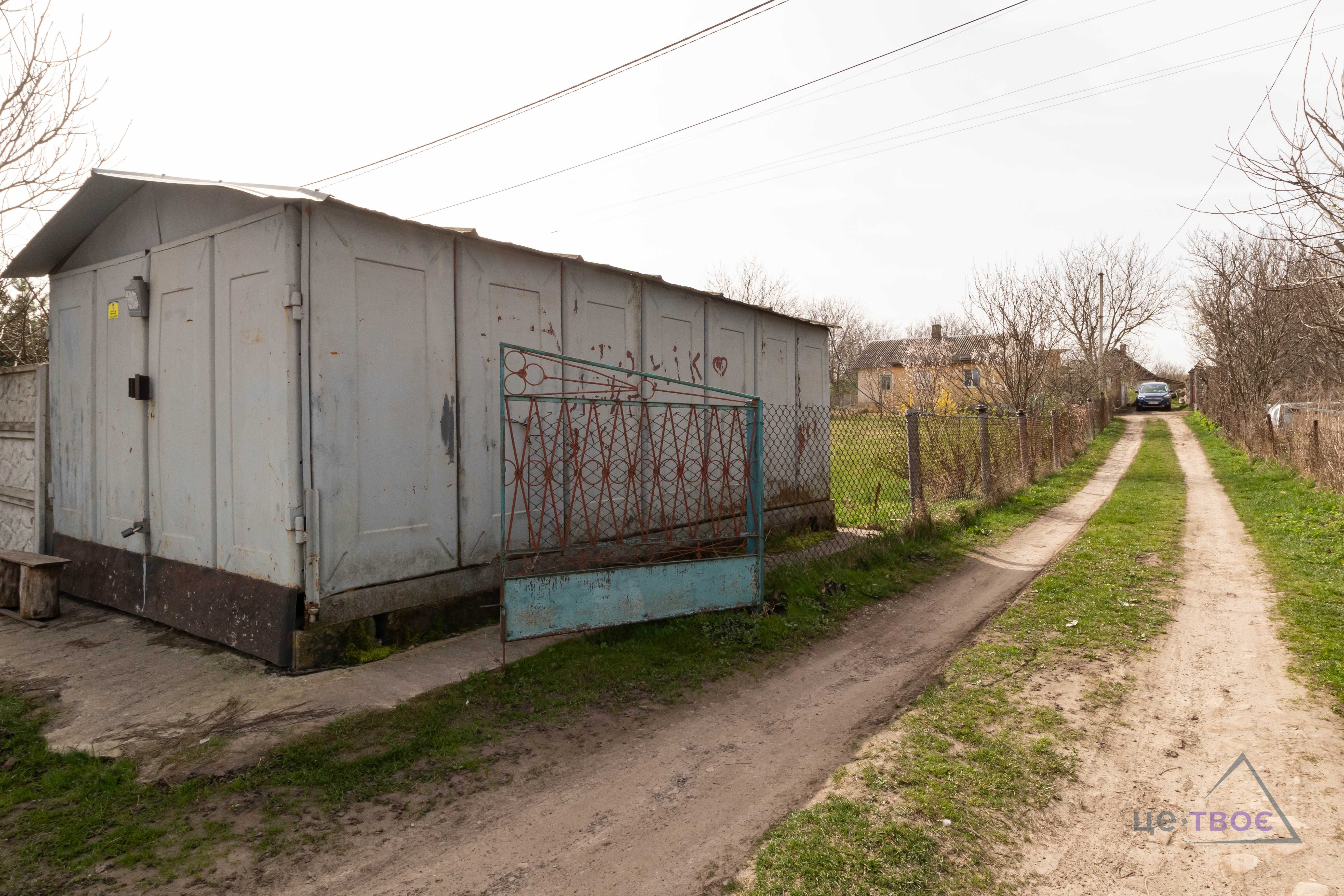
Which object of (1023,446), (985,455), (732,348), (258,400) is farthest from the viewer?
(1023,446)

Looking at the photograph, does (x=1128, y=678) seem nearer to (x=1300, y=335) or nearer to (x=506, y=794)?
(x=506, y=794)

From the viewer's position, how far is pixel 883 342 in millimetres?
55625

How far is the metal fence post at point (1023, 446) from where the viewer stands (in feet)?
43.3

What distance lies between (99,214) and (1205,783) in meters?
8.56

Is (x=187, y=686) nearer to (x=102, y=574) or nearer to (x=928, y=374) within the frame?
(x=102, y=574)

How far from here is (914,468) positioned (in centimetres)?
862

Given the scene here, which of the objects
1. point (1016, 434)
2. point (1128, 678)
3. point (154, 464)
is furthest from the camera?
point (1016, 434)

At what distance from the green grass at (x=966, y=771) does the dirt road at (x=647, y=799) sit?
184mm

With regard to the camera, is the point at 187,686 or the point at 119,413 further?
the point at 119,413

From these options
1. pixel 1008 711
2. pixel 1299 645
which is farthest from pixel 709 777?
pixel 1299 645

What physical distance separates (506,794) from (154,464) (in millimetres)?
4349

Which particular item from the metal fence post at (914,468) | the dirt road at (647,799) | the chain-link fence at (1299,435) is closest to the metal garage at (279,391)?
the dirt road at (647,799)

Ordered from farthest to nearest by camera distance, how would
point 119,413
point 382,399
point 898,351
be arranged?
1. point 898,351
2. point 119,413
3. point 382,399
